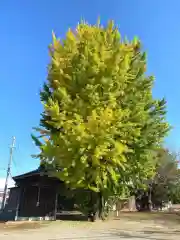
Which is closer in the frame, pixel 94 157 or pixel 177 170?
pixel 94 157

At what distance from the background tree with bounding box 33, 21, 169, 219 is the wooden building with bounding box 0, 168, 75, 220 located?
3412 mm

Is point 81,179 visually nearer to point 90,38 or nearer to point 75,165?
point 75,165

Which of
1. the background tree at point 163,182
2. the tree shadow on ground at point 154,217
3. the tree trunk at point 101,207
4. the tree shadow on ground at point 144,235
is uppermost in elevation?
the background tree at point 163,182

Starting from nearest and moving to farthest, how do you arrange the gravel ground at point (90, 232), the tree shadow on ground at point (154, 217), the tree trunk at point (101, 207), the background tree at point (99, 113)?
the gravel ground at point (90, 232)
the background tree at point (99, 113)
the tree trunk at point (101, 207)
the tree shadow on ground at point (154, 217)

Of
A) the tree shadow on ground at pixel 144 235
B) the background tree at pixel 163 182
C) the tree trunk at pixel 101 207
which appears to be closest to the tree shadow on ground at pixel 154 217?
the tree trunk at pixel 101 207

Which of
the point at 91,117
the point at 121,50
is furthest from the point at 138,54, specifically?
the point at 91,117

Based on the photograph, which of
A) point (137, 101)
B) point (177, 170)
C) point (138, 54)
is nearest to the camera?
point (137, 101)

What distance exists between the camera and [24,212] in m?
21.5

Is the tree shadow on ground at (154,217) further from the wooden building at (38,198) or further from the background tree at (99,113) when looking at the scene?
the wooden building at (38,198)

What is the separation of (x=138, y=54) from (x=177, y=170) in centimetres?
1565

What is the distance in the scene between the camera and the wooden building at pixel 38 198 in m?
20.0

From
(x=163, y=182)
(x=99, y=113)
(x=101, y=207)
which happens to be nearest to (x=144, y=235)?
(x=101, y=207)

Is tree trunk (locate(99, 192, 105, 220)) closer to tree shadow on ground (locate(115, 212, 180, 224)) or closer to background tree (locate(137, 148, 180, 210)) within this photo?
tree shadow on ground (locate(115, 212, 180, 224))

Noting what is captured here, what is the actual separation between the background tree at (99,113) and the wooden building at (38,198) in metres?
3.41
